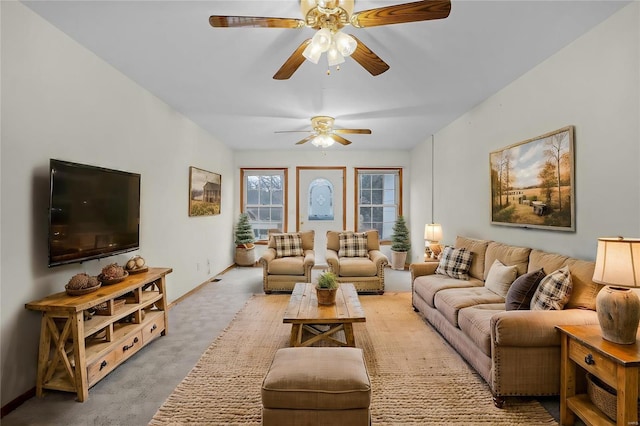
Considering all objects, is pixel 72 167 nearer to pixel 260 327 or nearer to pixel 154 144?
pixel 154 144

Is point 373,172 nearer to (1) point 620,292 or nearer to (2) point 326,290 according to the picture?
(2) point 326,290

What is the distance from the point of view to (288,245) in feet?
17.3

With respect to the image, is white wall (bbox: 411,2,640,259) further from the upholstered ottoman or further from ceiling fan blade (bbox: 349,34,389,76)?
the upholstered ottoman

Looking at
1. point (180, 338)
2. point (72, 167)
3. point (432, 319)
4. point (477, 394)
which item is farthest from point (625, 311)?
point (72, 167)

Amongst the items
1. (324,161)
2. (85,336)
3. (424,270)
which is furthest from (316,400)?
(324,161)

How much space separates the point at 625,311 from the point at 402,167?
5762 mm

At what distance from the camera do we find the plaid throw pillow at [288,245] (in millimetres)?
5230

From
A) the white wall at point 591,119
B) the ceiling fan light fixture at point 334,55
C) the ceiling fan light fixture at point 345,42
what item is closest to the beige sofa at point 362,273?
the white wall at point 591,119

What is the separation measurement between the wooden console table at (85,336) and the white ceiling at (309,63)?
6.59 feet

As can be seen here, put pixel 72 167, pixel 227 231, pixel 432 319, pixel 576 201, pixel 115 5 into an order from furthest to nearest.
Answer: pixel 227 231, pixel 432 319, pixel 576 201, pixel 72 167, pixel 115 5

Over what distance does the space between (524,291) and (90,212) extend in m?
3.53

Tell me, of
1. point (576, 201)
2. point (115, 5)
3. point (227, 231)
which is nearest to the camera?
point (115, 5)

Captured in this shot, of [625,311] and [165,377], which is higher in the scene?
[625,311]

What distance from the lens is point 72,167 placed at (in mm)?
2359
